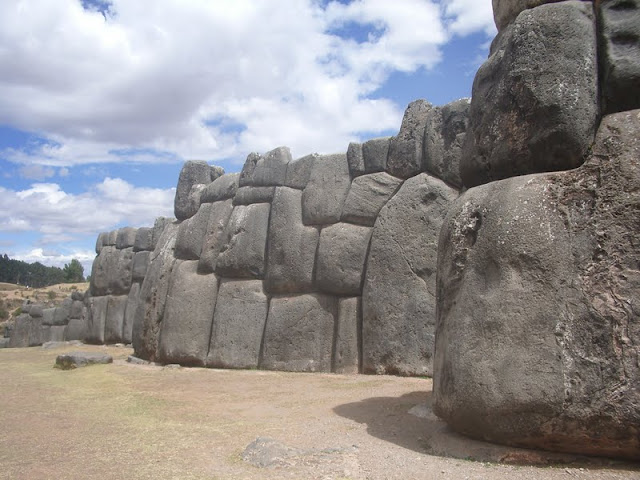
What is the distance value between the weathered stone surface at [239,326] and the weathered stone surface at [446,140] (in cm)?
356

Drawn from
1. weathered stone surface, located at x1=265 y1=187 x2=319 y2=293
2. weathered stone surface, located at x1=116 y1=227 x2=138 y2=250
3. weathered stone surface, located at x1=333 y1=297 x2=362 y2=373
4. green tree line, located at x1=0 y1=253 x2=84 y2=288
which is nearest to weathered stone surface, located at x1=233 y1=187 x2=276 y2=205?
weathered stone surface, located at x1=265 y1=187 x2=319 y2=293

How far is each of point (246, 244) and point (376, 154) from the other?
2.75 metres

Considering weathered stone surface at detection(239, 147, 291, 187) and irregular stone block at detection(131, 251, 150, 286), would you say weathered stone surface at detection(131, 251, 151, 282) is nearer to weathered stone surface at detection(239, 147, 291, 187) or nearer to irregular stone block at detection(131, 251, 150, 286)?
irregular stone block at detection(131, 251, 150, 286)

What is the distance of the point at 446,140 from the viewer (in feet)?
28.3

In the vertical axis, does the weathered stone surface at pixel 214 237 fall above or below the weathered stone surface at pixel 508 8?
below

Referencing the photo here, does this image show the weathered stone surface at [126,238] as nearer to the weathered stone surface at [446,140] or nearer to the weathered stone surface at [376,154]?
the weathered stone surface at [376,154]

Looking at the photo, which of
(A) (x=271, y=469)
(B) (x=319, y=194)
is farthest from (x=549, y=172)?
(B) (x=319, y=194)

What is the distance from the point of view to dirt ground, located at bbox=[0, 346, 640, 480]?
3.88 meters

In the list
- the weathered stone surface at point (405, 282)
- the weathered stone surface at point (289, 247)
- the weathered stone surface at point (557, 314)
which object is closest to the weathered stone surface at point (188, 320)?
the weathered stone surface at point (289, 247)

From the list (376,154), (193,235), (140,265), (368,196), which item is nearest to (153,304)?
(193,235)

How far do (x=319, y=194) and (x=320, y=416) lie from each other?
4.78 m

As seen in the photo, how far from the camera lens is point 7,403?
23.0ft

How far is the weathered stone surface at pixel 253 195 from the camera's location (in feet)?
34.4

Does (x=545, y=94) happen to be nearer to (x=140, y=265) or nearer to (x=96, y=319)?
(x=140, y=265)
